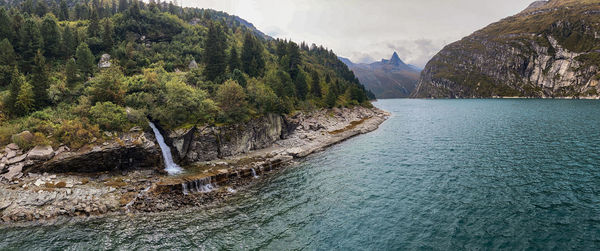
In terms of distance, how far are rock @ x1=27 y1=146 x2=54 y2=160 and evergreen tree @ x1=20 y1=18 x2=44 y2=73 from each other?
35.3 meters

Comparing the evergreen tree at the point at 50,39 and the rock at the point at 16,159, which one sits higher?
the evergreen tree at the point at 50,39

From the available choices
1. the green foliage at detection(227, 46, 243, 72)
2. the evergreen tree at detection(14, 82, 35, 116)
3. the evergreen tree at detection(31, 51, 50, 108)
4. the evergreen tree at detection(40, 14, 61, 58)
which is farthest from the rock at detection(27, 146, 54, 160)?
the green foliage at detection(227, 46, 243, 72)

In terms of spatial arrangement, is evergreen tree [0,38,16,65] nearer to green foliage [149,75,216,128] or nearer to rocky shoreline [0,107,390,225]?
green foliage [149,75,216,128]

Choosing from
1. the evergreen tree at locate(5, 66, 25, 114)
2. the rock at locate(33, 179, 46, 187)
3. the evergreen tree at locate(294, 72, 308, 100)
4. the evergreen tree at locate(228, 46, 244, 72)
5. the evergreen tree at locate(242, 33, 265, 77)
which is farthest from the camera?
the evergreen tree at locate(294, 72, 308, 100)

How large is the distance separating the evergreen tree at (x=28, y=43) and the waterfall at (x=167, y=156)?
35736mm

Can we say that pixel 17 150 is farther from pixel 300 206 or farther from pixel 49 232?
pixel 300 206

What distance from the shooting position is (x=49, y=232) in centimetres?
2116

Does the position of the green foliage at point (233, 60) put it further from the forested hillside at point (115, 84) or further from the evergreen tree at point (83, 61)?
the evergreen tree at point (83, 61)

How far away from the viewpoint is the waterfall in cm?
3678

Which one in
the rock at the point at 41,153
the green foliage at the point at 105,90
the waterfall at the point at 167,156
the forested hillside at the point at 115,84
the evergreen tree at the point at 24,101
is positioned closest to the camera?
the rock at the point at 41,153

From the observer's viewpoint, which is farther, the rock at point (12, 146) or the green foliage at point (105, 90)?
the green foliage at point (105, 90)

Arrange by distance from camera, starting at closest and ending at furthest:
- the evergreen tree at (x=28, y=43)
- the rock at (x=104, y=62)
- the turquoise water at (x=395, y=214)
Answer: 1. the turquoise water at (x=395, y=214)
2. the evergreen tree at (x=28, y=43)
3. the rock at (x=104, y=62)

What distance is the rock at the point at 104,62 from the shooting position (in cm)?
6456

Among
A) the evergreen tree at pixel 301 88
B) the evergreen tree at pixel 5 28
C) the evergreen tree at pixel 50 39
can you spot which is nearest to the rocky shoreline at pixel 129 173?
the evergreen tree at pixel 301 88
